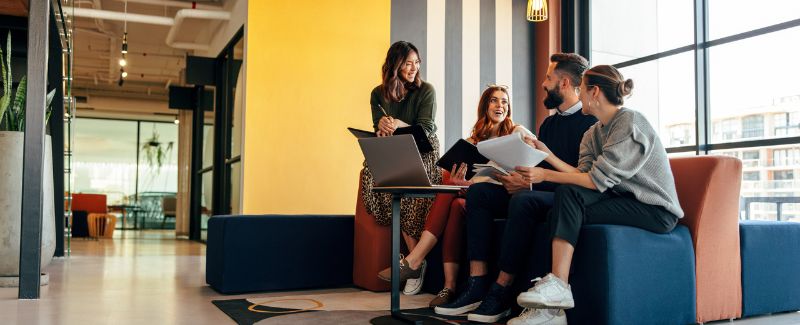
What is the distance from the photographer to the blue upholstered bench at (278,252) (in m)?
3.82

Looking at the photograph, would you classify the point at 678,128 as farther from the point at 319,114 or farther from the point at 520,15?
the point at 319,114

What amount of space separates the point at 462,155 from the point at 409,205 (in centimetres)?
106

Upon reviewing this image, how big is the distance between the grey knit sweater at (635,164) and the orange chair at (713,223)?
8.6 inches

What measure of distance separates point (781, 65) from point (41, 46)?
16.1 feet

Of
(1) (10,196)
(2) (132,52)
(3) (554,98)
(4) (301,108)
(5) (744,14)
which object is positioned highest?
(2) (132,52)

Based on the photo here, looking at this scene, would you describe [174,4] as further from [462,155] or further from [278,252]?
[462,155]

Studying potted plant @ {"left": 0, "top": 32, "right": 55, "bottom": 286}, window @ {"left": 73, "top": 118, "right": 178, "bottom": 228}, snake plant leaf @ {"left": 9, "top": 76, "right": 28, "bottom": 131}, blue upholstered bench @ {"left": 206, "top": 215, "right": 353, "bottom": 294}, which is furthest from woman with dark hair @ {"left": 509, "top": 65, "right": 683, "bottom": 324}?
window @ {"left": 73, "top": 118, "right": 178, "bottom": 228}

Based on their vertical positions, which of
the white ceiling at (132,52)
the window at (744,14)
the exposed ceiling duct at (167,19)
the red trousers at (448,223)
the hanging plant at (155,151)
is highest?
the white ceiling at (132,52)

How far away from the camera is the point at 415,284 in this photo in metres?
3.80

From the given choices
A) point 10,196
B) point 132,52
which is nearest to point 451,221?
point 10,196

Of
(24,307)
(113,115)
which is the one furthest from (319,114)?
(113,115)

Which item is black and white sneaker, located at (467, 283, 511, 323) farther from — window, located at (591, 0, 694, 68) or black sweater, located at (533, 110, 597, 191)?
window, located at (591, 0, 694, 68)

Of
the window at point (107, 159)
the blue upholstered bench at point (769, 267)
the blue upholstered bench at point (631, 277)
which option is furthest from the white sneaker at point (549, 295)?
the window at point (107, 159)

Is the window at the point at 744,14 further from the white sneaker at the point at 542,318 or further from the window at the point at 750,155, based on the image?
the white sneaker at the point at 542,318
